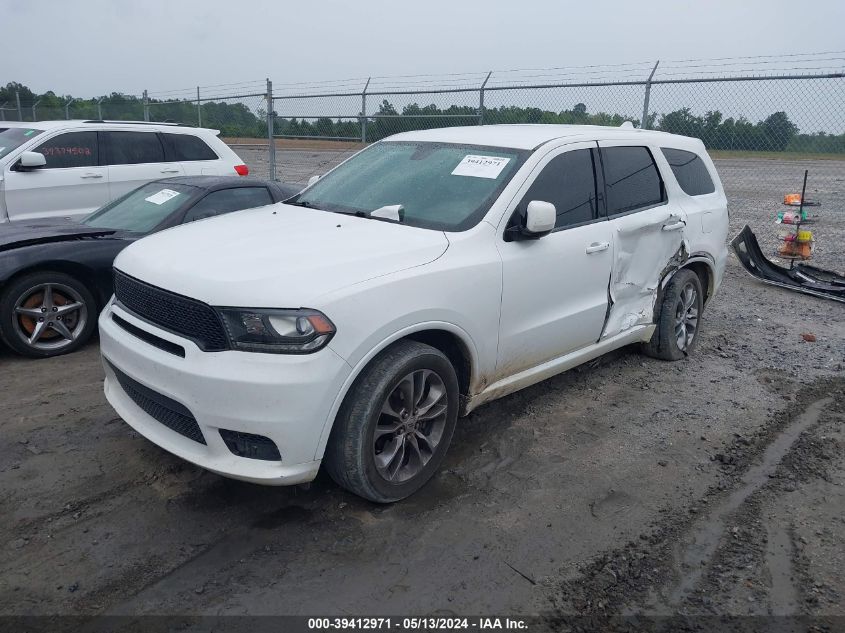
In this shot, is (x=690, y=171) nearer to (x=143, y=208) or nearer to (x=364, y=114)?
(x=143, y=208)

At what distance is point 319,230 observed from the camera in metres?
3.77

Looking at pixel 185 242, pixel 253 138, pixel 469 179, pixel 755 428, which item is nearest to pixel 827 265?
pixel 755 428

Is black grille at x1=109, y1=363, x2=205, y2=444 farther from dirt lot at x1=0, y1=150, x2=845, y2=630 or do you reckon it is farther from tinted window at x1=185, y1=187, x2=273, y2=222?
Result: tinted window at x1=185, y1=187, x2=273, y2=222

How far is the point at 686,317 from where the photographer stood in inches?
226

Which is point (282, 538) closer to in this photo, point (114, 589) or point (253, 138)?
point (114, 589)

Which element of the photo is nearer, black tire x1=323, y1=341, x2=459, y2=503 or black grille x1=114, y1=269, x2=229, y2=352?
black grille x1=114, y1=269, x2=229, y2=352

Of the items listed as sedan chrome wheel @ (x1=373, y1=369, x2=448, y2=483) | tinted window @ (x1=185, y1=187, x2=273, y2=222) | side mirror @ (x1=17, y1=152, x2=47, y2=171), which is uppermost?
side mirror @ (x1=17, y1=152, x2=47, y2=171)

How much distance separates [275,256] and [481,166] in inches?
58.8

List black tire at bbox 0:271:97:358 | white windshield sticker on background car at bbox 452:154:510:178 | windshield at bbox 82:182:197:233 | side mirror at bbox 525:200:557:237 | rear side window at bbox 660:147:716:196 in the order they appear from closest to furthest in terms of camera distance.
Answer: side mirror at bbox 525:200:557:237 < white windshield sticker on background car at bbox 452:154:510:178 < black tire at bbox 0:271:97:358 < rear side window at bbox 660:147:716:196 < windshield at bbox 82:182:197:233

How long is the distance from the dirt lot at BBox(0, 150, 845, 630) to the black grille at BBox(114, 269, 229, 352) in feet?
2.95

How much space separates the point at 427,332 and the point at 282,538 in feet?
3.99

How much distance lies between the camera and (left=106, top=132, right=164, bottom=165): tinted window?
840cm

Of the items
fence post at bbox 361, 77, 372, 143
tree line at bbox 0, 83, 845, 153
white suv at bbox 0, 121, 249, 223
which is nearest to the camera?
white suv at bbox 0, 121, 249, 223

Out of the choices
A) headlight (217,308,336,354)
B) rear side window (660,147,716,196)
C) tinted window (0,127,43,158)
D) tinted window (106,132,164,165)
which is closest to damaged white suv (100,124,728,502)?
headlight (217,308,336,354)
